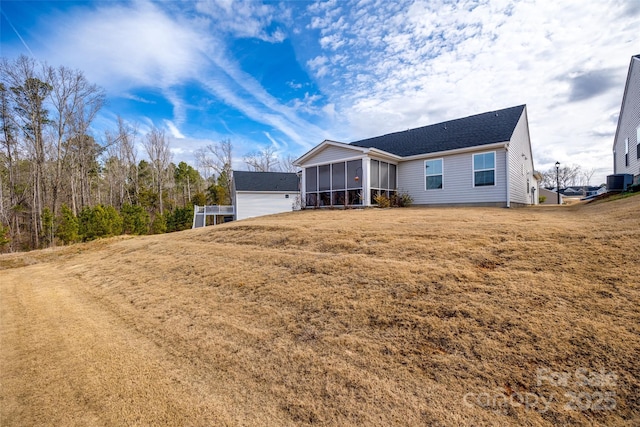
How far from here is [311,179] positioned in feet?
51.2

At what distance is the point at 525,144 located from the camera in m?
14.7

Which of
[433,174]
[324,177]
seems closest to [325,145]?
[324,177]

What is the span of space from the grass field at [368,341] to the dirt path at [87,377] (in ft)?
0.06

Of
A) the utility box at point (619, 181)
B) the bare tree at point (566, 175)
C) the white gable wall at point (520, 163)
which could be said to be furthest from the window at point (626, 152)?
the bare tree at point (566, 175)

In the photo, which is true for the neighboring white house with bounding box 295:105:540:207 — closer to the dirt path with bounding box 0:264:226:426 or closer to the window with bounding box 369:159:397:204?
the window with bounding box 369:159:397:204

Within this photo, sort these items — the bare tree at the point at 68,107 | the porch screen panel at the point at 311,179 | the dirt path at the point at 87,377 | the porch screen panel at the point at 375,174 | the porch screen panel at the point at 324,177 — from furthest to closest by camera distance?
1. the bare tree at the point at 68,107
2. the porch screen panel at the point at 311,179
3. the porch screen panel at the point at 324,177
4. the porch screen panel at the point at 375,174
5. the dirt path at the point at 87,377

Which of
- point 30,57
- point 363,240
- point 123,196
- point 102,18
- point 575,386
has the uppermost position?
point 30,57

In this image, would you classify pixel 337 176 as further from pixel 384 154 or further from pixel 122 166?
pixel 122 166

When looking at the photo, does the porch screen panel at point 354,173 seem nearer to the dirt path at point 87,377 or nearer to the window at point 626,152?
the dirt path at point 87,377

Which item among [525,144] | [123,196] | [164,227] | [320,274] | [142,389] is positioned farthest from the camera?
[123,196]

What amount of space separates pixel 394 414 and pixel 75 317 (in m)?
5.19

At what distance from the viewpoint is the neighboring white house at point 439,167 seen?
460 inches

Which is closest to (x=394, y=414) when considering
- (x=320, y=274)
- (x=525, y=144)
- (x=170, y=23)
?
(x=320, y=274)

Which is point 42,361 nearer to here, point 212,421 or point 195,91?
point 212,421
